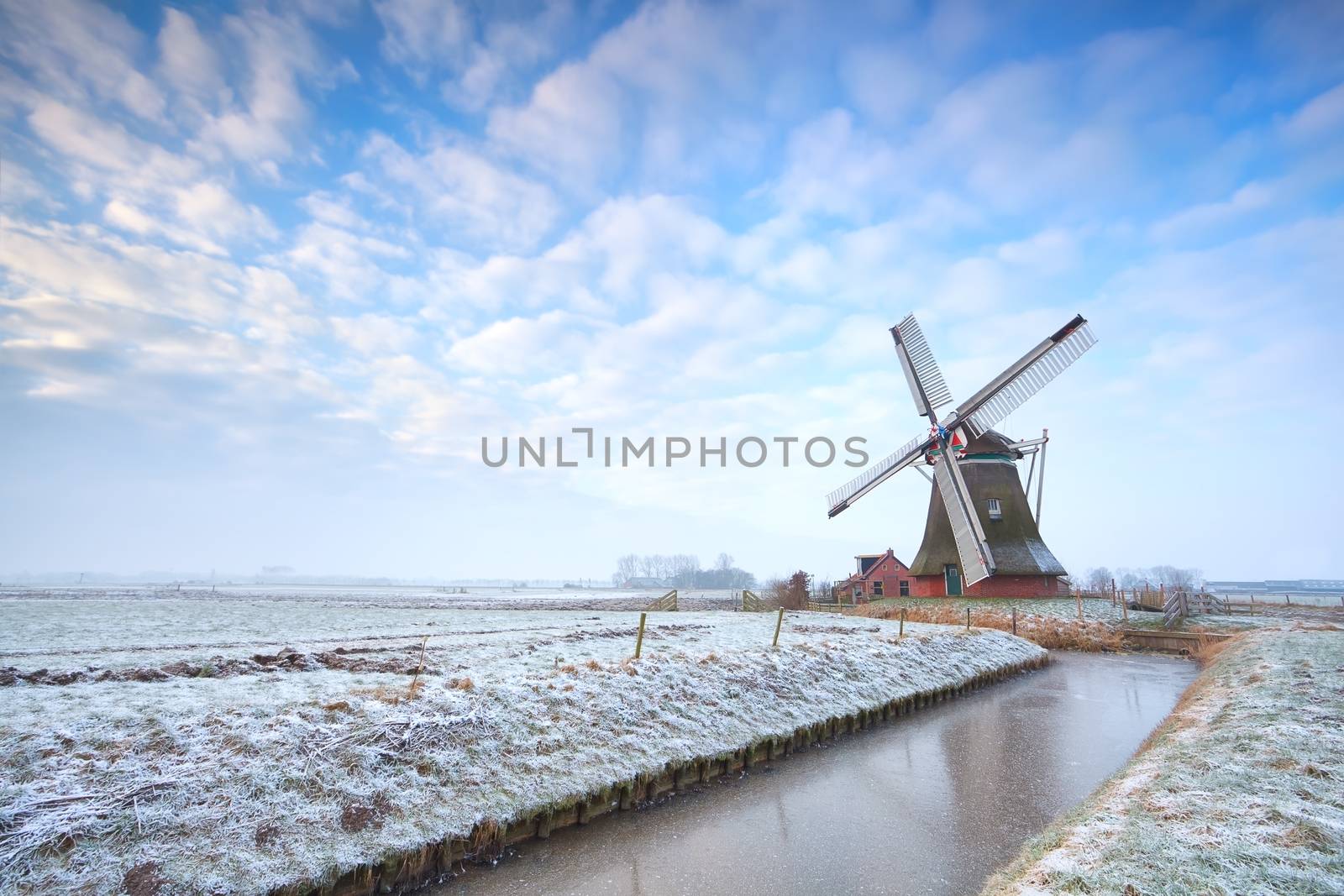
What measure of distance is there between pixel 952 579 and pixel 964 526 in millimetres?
6031

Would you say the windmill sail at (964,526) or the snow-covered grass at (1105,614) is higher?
the windmill sail at (964,526)

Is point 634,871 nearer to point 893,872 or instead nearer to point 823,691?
point 893,872

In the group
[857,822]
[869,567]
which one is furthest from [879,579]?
[857,822]

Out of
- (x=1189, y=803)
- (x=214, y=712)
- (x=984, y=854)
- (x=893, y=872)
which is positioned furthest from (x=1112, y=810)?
(x=214, y=712)

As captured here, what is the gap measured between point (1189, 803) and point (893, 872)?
3.13 metres

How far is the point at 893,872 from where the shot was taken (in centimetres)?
704

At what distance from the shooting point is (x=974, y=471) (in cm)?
3841

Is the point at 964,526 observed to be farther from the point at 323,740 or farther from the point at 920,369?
the point at 323,740

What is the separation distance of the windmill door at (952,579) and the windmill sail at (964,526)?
3.84 m

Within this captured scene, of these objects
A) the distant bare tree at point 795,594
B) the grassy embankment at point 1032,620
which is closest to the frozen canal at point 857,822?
the grassy embankment at point 1032,620

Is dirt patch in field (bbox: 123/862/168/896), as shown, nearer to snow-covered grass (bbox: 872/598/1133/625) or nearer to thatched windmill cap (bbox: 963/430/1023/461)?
snow-covered grass (bbox: 872/598/1133/625)

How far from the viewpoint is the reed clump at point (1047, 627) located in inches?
1131

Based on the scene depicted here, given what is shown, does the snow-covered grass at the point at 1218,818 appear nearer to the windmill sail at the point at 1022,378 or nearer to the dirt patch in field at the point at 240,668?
the dirt patch in field at the point at 240,668

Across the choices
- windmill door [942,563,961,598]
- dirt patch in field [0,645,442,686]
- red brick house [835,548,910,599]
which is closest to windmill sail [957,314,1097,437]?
windmill door [942,563,961,598]
